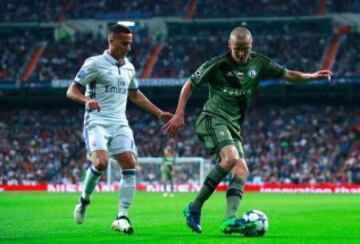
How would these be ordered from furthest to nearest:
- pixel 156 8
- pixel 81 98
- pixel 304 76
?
pixel 156 8 → pixel 304 76 → pixel 81 98

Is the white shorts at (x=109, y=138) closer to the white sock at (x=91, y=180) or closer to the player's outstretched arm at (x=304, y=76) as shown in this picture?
the white sock at (x=91, y=180)

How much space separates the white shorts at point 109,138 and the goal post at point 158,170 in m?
31.8

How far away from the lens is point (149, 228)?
1295 centimetres

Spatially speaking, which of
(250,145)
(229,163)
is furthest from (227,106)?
(250,145)

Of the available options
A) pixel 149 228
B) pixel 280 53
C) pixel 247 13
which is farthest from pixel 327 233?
pixel 247 13

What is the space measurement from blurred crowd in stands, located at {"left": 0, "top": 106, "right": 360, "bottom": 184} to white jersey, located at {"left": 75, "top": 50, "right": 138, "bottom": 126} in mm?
32285

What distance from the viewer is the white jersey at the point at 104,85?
38.1 feet

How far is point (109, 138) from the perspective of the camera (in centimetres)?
1173

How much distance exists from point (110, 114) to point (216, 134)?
1501 mm

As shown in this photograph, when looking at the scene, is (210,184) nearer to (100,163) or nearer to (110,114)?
(100,163)

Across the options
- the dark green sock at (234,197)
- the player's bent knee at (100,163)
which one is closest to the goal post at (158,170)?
the player's bent knee at (100,163)

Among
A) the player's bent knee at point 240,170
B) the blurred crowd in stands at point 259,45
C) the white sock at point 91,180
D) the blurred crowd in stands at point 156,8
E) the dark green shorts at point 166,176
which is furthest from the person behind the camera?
the blurred crowd in stands at point 156,8

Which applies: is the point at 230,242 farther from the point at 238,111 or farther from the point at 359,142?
the point at 359,142

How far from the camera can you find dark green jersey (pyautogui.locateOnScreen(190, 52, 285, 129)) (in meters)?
11.3
